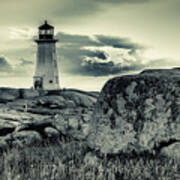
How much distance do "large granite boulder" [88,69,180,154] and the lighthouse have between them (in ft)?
125


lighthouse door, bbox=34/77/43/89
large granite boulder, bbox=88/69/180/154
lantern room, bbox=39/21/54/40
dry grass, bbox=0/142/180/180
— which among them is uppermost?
lantern room, bbox=39/21/54/40

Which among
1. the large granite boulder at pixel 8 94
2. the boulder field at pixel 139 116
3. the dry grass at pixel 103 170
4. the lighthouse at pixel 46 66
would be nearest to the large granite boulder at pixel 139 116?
the boulder field at pixel 139 116

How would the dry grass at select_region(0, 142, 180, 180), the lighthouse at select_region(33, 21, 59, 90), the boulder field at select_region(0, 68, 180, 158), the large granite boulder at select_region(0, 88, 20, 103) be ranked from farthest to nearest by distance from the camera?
1. the lighthouse at select_region(33, 21, 59, 90)
2. the large granite boulder at select_region(0, 88, 20, 103)
3. the boulder field at select_region(0, 68, 180, 158)
4. the dry grass at select_region(0, 142, 180, 180)

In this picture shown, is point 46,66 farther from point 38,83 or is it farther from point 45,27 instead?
point 45,27

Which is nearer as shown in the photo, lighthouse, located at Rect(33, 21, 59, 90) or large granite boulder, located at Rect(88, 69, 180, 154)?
large granite boulder, located at Rect(88, 69, 180, 154)

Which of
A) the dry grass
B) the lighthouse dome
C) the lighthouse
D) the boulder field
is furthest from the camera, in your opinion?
the lighthouse dome

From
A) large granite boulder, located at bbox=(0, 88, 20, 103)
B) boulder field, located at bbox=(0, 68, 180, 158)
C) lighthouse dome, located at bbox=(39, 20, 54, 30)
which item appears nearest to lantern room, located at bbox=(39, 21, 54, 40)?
lighthouse dome, located at bbox=(39, 20, 54, 30)

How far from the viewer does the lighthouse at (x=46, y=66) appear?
146 feet

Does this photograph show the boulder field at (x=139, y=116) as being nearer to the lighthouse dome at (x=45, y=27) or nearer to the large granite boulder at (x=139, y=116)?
the large granite boulder at (x=139, y=116)

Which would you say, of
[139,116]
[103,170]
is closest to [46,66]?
[139,116]

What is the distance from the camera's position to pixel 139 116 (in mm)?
6461

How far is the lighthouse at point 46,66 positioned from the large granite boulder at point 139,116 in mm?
37994

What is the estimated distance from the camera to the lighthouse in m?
44.6

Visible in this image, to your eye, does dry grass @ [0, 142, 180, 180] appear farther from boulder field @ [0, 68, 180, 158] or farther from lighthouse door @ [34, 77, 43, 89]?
lighthouse door @ [34, 77, 43, 89]
